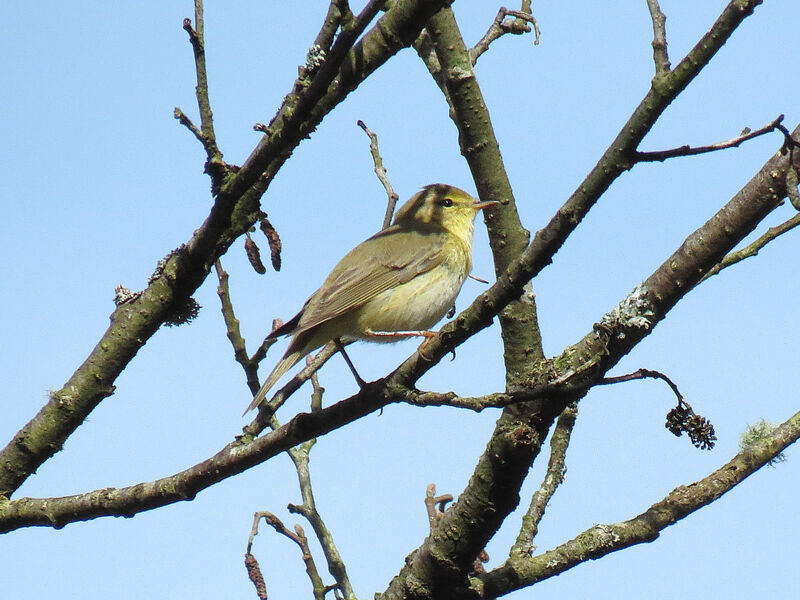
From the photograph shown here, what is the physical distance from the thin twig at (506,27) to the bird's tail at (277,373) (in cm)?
175

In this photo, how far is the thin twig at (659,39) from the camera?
2.41 m

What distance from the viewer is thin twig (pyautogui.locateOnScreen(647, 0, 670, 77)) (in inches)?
94.9

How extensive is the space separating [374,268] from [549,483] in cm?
209

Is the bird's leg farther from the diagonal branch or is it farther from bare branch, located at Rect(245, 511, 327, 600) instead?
the diagonal branch

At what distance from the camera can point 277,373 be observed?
14.8 feet

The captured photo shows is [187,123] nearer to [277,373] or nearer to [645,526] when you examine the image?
[277,373]

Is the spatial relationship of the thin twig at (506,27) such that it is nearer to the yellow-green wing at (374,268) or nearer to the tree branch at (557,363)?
the yellow-green wing at (374,268)

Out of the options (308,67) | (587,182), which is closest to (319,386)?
(308,67)

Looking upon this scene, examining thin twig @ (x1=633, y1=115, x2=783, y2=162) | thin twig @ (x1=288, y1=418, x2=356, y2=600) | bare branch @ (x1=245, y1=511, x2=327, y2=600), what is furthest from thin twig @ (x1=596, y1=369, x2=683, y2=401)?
bare branch @ (x1=245, y1=511, x2=327, y2=600)

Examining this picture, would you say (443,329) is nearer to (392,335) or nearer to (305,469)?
(305,469)

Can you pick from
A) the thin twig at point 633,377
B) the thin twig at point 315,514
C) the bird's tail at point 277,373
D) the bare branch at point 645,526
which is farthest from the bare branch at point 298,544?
the thin twig at point 633,377

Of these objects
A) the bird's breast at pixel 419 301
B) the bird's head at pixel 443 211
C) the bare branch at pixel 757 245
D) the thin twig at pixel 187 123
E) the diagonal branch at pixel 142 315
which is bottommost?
the bare branch at pixel 757 245

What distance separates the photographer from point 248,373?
3.88m

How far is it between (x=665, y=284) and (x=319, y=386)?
6.10 ft
